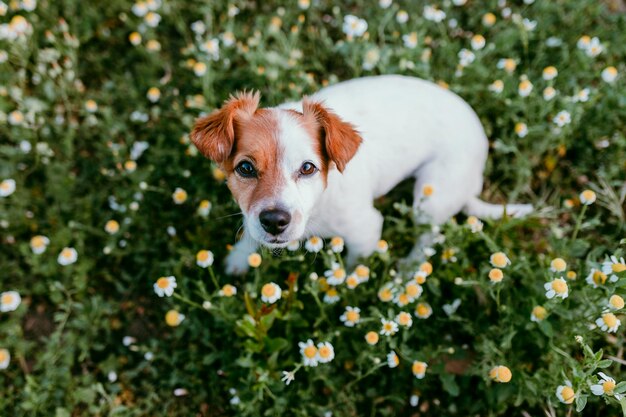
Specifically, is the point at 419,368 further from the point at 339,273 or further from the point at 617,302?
the point at 617,302

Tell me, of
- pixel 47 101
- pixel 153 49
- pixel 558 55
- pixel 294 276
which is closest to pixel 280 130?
pixel 294 276

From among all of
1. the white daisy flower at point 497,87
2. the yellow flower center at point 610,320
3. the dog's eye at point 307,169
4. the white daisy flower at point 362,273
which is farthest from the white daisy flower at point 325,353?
the white daisy flower at point 497,87

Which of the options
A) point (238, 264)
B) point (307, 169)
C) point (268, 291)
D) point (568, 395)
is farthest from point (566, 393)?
point (238, 264)

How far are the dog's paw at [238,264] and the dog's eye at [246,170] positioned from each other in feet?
→ 3.63

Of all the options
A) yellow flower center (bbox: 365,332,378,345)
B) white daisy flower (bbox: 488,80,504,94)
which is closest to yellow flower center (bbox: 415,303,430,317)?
yellow flower center (bbox: 365,332,378,345)

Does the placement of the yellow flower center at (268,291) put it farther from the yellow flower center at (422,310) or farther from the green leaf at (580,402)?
the green leaf at (580,402)

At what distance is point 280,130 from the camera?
2750mm

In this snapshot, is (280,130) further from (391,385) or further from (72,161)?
(72,161)

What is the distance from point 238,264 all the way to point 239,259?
0.04 m

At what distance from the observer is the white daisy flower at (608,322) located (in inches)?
100

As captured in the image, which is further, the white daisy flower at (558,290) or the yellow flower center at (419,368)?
A: the yellow flower center at (419,368)

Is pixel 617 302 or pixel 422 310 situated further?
pixel 422 310

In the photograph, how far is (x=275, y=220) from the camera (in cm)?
263

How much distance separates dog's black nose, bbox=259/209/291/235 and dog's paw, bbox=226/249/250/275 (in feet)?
3.90
